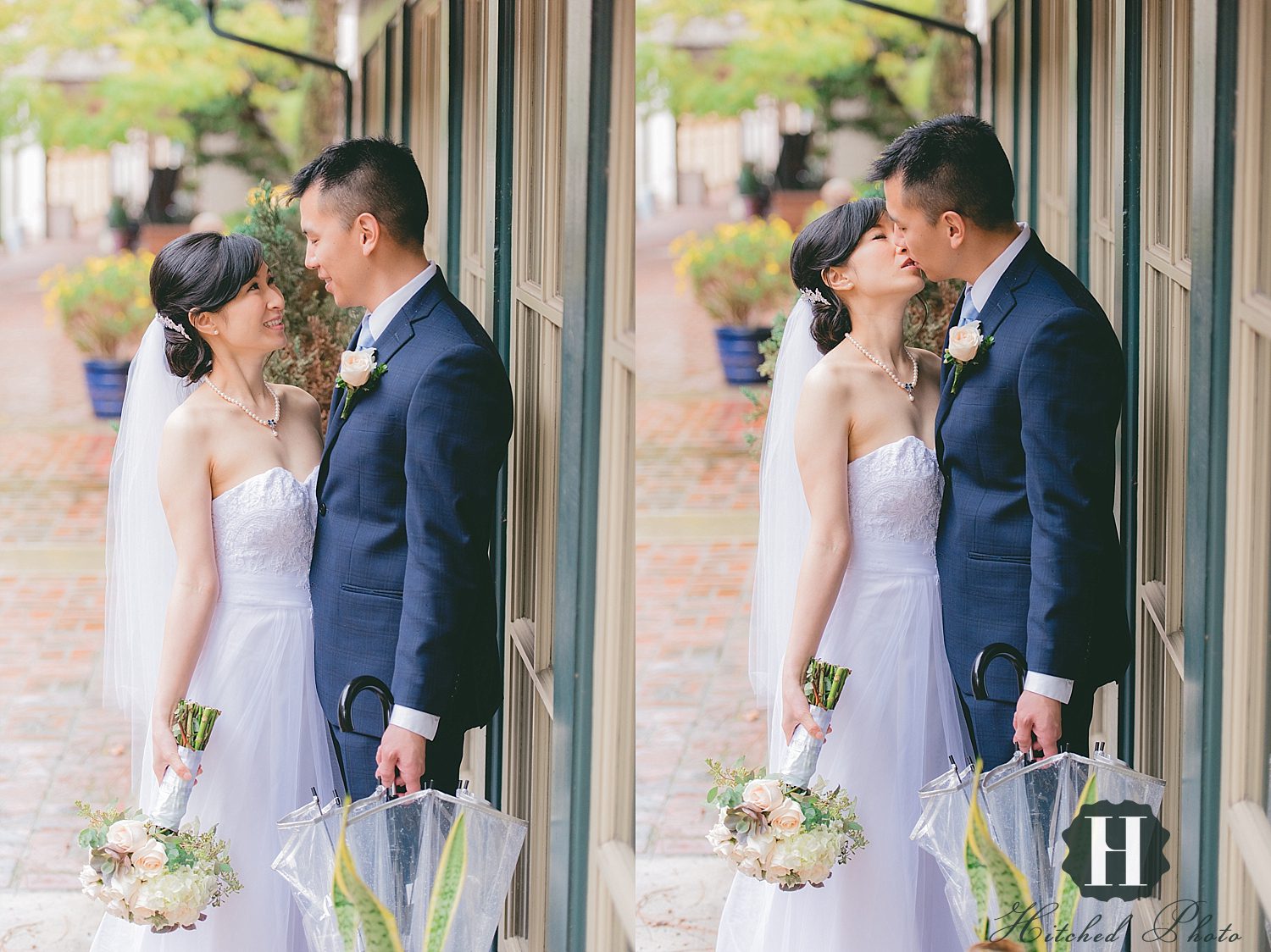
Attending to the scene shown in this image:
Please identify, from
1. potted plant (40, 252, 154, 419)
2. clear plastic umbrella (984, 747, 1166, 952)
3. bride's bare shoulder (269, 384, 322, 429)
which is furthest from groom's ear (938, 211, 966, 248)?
potted plant (40, 252, 154, 419)

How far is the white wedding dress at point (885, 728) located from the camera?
2.80 metres

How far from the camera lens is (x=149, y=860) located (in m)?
2.69

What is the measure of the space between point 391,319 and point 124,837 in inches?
43.6

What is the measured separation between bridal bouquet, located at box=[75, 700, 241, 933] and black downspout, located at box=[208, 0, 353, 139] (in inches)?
59.6

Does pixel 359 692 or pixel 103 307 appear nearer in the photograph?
pixel 359 692

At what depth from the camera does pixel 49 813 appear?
4551 millimetres

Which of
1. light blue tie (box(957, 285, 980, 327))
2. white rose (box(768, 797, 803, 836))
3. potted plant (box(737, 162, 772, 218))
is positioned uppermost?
potted plant (box(737, 162, 772, 218))

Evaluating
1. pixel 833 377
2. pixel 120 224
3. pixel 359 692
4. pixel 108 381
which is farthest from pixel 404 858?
pixel 120 224

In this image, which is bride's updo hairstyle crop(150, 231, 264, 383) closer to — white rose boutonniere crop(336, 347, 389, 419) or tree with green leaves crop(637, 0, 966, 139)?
white rose boutonniere crop(336, 347, 389, 419)

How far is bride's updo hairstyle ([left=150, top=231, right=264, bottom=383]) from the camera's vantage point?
2.81 meters

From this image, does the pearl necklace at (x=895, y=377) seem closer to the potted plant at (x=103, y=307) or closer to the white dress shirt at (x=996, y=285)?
the white dress shirt at (x=996, y=285)

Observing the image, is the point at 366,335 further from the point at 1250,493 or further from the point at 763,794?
the point at 1250,493

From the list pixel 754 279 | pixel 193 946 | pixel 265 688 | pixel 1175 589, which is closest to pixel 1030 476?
pixel 1175 589

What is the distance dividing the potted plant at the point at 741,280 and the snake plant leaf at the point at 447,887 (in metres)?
6.27
